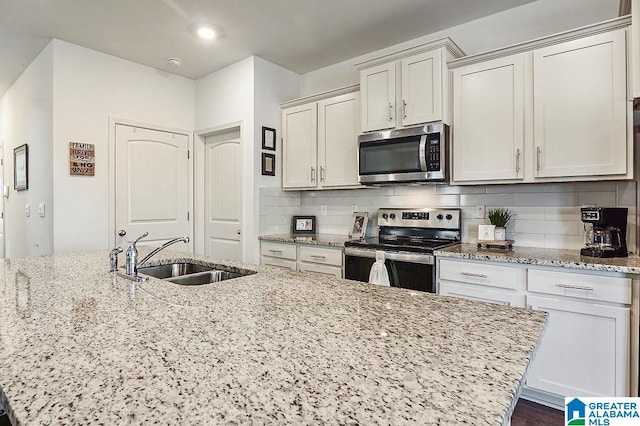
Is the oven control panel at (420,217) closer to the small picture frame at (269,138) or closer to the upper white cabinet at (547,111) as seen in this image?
the upper white cabinet at (547,111)

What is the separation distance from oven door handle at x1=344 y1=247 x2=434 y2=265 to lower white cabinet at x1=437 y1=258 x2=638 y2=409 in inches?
13.6

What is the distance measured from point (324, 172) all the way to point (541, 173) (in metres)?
1.79

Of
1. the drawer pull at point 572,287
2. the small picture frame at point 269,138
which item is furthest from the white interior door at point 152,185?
the drawer pull at point 572,287

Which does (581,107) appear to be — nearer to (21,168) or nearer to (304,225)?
(304,225)

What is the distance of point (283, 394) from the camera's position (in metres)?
0.61

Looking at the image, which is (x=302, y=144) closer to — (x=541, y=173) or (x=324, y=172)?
(x=324, y=172)

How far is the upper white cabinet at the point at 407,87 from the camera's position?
2611 mm

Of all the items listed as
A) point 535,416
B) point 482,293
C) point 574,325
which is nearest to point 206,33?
point 482,293

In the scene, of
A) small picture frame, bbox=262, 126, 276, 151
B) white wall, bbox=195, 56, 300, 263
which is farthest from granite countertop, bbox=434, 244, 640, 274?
small picture frame, bbox=262, 126, 276, 151

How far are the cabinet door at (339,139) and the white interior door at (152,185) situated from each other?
1.63 m

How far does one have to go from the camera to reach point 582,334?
1.94 m

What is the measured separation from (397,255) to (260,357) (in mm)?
1944

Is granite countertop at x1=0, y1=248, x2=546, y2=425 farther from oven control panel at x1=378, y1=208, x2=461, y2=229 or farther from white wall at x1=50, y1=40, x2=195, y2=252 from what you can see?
white wall at x1=50, y1=40, x2=195, y2=252

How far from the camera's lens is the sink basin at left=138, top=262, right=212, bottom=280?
2043 millimetres
